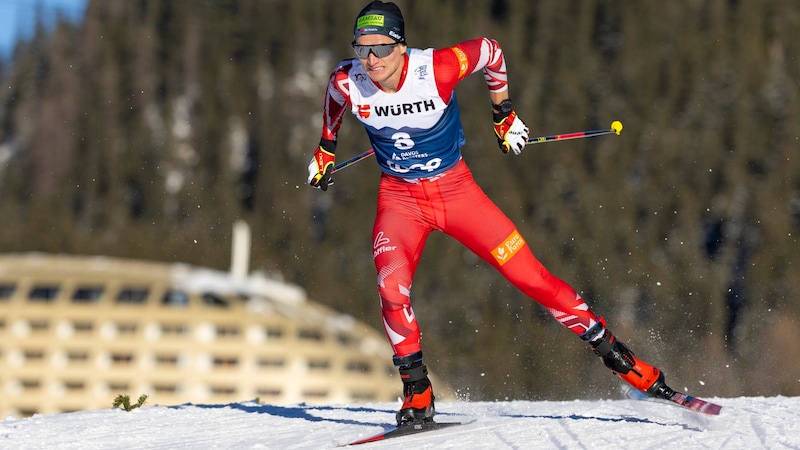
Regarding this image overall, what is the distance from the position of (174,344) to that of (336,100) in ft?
60.6

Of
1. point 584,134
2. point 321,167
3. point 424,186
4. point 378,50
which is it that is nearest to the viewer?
point 378,50

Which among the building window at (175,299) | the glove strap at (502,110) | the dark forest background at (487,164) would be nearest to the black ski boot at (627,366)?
the glove strap at (502,110)

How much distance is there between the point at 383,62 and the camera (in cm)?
649

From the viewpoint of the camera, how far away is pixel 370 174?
94125 mm

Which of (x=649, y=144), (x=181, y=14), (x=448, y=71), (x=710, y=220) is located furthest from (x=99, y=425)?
(x=181, y=14)

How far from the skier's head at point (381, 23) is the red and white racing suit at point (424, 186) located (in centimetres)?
20

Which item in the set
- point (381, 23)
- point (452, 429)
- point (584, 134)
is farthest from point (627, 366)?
point (381, 23)

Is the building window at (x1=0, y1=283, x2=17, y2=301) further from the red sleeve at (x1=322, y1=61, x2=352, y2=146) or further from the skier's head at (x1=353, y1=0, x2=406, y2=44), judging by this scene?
the skier's head at (x1=353, y1=0, x2=406, y2=44)

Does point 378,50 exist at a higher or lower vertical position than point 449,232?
higher

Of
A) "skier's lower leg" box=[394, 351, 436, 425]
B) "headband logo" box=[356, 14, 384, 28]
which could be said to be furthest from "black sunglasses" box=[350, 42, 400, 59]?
"skier's lower leg" box=[394, 351, 436, 425]

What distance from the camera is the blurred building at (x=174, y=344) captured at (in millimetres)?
22766

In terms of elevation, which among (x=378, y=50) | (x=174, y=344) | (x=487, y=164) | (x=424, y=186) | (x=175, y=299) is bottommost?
(x=424, y=186)

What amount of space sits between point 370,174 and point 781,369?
125 ft

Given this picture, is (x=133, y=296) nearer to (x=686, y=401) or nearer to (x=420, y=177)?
(x=420, y=177)
